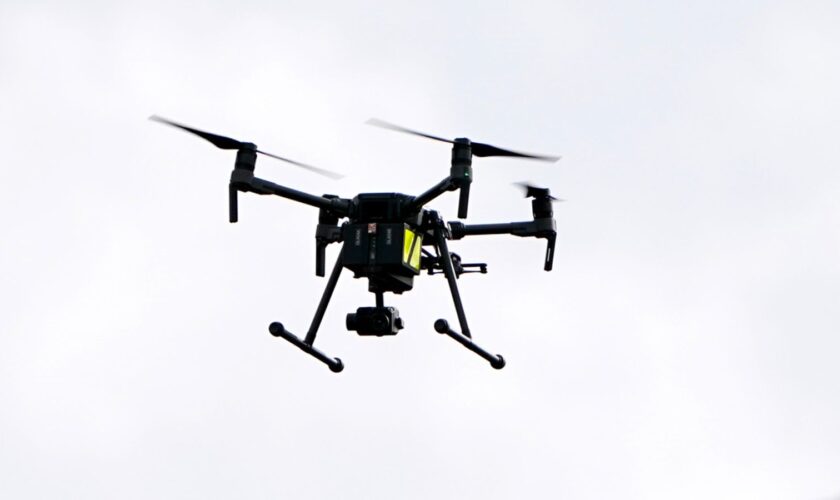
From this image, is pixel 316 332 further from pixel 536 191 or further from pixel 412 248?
pixel 536 191

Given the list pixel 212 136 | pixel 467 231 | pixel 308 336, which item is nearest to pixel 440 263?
pixel 467 231

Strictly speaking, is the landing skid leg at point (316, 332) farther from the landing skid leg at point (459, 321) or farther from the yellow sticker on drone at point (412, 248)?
the landing skid leg at point (459, 321)

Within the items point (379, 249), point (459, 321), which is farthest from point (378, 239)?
point (459, 321)

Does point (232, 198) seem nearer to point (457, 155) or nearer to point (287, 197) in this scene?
point (287, 197)

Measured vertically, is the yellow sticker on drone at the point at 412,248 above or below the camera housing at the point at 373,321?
above

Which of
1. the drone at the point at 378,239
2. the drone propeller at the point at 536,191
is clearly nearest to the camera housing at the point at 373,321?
the drone at the point at 378,239

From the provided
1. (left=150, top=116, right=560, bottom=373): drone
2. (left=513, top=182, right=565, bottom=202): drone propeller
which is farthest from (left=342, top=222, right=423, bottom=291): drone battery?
(left=513, top=182, right=565, bottom=202): drone propeller

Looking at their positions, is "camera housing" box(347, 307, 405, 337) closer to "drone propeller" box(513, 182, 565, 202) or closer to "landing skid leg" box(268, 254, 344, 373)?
"landing skid leg" box(268, 254, 344, 373)
